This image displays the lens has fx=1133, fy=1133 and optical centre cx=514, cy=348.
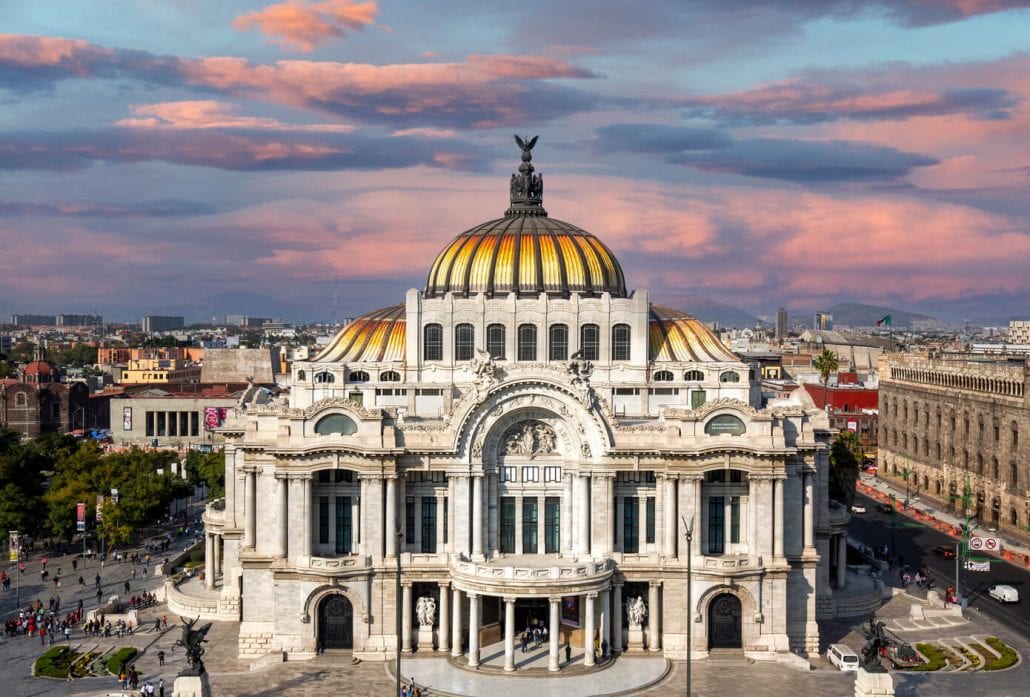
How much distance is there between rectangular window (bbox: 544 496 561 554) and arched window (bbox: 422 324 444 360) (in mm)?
17550

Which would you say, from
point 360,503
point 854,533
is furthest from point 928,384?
point 360,503

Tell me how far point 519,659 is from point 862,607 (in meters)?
29.4

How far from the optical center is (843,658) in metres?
72.2

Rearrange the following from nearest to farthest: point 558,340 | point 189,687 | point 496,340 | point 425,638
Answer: point 189,687 → point 425,638 → point 496,340 → point 558,340

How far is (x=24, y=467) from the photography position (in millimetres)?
116375

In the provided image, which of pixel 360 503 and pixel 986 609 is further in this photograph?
pixel 986 609

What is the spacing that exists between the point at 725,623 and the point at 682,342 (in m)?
25.2

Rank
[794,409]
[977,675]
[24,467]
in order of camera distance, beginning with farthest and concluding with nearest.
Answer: [24,467] < [794,409] < [977,675]

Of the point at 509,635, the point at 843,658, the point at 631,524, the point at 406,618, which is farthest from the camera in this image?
the point at 631,524

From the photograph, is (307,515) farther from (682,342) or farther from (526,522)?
(682,342)

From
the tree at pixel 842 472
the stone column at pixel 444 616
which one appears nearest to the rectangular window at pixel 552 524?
the stone column at pixel 444 616

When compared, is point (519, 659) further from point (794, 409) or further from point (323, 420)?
point (794, 409)

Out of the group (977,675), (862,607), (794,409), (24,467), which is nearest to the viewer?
(977,675)

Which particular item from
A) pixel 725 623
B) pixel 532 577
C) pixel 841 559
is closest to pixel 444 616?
pixel 532 577
